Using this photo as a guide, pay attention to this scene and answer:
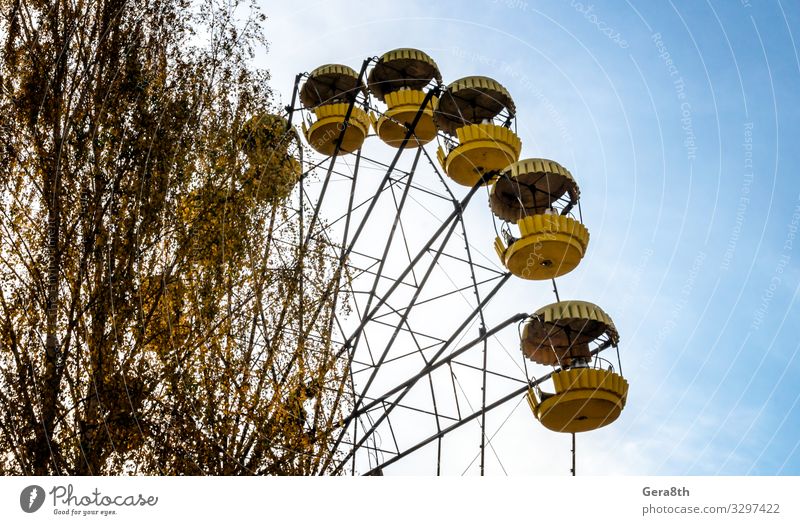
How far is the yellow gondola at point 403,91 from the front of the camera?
18797 millimetres

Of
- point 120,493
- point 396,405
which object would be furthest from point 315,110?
point 120,493

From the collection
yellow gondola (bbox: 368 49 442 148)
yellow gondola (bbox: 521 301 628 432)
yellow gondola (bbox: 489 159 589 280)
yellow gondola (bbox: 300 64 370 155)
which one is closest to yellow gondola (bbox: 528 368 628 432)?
yellow gondola (bbox: 521 301 628 432)

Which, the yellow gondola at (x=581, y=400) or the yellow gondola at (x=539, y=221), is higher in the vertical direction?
the yellow gondola at (x=539, y=221)

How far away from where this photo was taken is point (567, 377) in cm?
1566

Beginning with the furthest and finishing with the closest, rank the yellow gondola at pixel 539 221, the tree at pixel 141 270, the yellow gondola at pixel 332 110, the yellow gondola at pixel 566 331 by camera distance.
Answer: the yellow gondola at pixel 332 110
the yellow gondola at pixel 566 331
the yellow gondola at pixel 539 221
the tree at pixel 141 270

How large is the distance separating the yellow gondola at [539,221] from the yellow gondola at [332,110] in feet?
13.3

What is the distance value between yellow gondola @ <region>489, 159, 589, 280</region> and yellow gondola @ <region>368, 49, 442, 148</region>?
2.58 m

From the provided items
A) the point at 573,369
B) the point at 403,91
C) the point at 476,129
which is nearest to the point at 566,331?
the point at 573,369

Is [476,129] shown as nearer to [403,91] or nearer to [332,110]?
[403,91]

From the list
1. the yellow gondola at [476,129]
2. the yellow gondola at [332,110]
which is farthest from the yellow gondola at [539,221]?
the yellow gondola at [332,110]

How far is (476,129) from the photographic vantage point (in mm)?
17078

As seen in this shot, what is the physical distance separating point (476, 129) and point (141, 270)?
26.5 ft

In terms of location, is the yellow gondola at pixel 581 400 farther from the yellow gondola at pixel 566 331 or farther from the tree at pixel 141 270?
the tree at pixel 141 270

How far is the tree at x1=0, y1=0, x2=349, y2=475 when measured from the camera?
408 inches
